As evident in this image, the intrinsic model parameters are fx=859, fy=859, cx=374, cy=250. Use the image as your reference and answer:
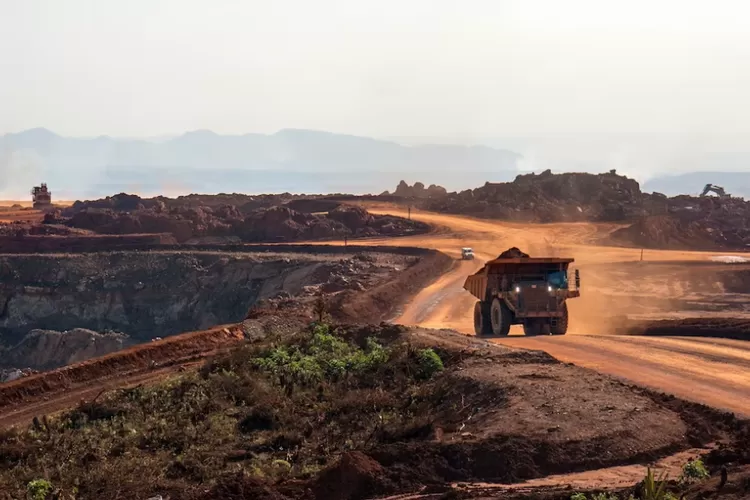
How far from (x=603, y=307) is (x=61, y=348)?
25979 mm

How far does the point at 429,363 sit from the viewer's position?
18.0 m

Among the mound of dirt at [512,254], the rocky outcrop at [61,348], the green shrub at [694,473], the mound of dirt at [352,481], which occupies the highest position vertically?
the mound of dirt at [512,254]

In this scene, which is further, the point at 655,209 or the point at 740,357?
the point at 655,209

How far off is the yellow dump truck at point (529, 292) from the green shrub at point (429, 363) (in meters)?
8.74

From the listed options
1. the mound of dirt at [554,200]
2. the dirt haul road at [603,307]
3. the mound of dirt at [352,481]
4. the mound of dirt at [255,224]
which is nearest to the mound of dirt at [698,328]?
the dirt haul road at [603,307]

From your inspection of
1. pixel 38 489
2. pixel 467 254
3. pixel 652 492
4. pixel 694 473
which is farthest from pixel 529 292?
pixel 467 254

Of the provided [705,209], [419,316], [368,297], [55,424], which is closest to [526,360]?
[55,424]

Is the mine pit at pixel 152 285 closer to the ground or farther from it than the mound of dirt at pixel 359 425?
closer to the ground

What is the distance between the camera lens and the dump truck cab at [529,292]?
2656cm

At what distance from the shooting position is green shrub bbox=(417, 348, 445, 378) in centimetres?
1771

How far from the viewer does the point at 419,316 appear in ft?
113

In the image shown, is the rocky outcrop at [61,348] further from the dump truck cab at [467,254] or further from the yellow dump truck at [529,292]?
the yellow dump truck at [529,292]

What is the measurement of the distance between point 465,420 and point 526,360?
16.4 ft

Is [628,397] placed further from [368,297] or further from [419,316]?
[368,297]
